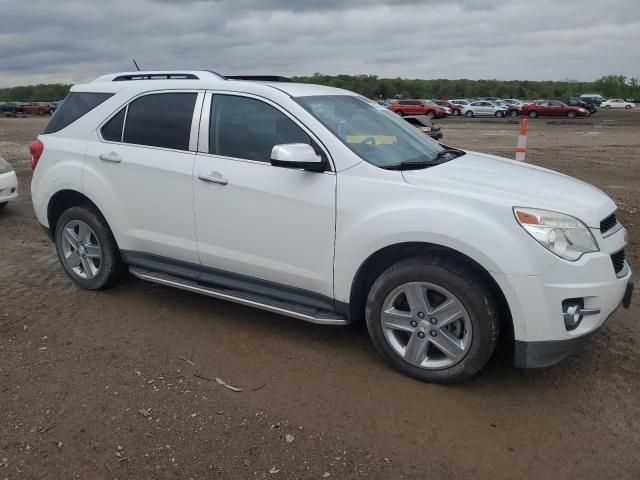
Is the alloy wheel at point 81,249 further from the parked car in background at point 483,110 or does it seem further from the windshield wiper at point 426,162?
the parked car in background at point 483,110

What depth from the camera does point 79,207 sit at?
190 inches

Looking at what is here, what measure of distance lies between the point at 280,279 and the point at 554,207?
1799 mm

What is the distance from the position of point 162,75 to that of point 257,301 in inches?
81.0

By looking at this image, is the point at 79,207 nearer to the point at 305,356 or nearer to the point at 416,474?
the point at 305,356

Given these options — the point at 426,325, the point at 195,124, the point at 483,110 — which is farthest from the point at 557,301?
the point at 483,110

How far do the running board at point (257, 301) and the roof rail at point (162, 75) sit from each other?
5.12ft

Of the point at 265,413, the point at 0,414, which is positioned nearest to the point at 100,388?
the point at 0,414

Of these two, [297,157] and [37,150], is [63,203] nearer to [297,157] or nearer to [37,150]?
[37,150]

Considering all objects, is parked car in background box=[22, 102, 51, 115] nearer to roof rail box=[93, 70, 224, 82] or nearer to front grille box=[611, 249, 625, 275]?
roof rail box=[93, 70, 224, 82]

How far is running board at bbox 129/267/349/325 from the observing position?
368 cm

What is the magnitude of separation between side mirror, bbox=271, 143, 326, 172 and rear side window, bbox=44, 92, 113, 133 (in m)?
2.02

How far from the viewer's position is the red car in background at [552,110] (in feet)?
141

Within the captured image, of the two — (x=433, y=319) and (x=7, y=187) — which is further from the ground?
(x=433, y=319)

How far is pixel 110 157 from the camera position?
451 cm
